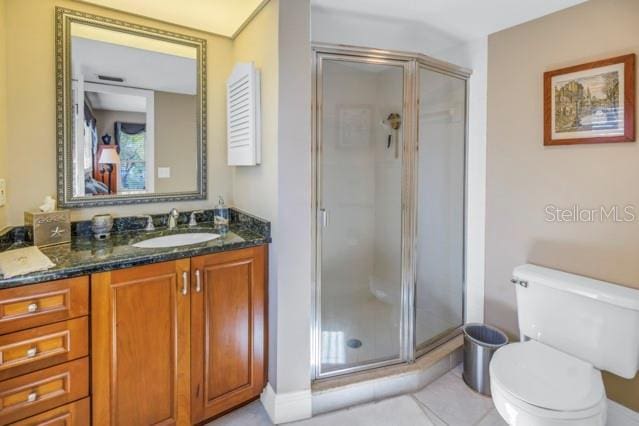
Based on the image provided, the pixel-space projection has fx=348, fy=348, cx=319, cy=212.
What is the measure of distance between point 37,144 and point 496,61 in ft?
8.92

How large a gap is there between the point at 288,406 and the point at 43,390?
106cm

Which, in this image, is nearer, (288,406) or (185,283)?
(185,283)

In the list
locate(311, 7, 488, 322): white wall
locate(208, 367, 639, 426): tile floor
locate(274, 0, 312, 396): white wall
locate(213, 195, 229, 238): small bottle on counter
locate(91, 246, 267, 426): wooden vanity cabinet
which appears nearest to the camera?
locate(91, 246, 267, 426): wooden vanity cabinet

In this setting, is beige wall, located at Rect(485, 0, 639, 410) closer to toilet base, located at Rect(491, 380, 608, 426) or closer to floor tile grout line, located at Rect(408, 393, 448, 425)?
toilet base, located at Rect(491, 380, 608, 426)

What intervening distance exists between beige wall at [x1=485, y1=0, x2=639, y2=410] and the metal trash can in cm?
16

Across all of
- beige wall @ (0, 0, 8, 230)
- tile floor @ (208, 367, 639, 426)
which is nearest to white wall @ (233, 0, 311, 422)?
tile floor @ (208, 367, 639, 426)

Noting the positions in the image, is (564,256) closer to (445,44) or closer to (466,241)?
(466,241)

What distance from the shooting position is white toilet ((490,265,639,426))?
1.37 metres

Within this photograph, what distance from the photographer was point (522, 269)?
1992 mm

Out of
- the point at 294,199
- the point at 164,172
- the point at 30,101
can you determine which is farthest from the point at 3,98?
the point at 294,199

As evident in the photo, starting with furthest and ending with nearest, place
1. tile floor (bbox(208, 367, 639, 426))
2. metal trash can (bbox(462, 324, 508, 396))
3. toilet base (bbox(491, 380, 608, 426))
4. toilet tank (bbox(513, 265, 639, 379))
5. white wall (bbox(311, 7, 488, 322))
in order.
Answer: white wall (bbox(311, 7, 488, 322)) < metal trash can (bbox(462, 324, 508, 396)) < tile floor (bbox(208, 367, 639, 426)) < toilet tank (bbox(513, 265, 639, 379)) < toilet base (bbox(491, 380, 608, 426))

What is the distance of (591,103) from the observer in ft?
6.11

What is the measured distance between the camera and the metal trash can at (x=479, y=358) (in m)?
2.04

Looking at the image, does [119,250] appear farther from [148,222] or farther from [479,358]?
[479,358]
